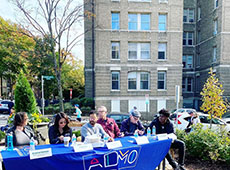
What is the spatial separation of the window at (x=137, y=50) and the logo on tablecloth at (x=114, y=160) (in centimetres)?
1680

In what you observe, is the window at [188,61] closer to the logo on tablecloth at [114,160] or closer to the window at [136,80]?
the window at [136,80]

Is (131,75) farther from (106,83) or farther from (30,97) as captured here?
(30,97)

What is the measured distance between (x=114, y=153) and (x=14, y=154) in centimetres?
193

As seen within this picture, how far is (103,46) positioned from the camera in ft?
63.1

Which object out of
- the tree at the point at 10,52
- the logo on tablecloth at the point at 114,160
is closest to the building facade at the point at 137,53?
the tree at the point at 10,52

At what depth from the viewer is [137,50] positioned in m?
19.8

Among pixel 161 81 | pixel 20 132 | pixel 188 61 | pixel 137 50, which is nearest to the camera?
pixel 20 132

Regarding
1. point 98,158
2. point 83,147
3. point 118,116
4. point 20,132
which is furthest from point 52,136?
point 118,116

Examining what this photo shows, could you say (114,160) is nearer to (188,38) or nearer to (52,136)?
(52,136)

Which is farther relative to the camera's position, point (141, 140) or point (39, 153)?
point (141, 140)

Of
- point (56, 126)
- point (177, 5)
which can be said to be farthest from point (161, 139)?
point (177, 5)

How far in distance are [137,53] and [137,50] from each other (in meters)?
0.36

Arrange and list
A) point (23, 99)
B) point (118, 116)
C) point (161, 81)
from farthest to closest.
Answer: point (161, 81), point (118, 116), point (23, 99)

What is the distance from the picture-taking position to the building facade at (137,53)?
1923cm
